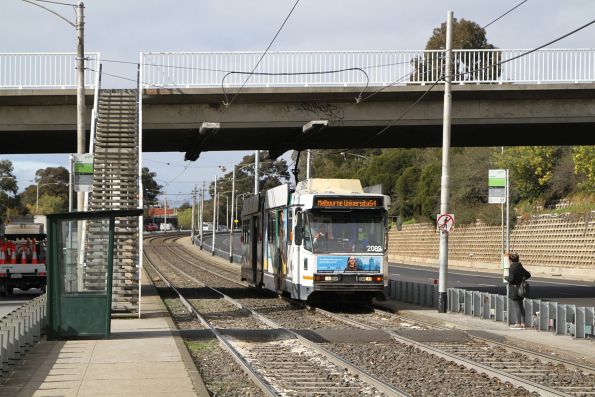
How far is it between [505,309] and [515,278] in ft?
6.70

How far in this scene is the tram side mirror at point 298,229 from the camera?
25000 millimetres

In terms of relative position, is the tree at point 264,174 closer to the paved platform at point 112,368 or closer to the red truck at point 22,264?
the red truck at point 22,264

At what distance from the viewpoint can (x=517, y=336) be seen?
59.8ft

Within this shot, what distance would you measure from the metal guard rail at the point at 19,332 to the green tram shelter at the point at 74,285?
19.9 inches


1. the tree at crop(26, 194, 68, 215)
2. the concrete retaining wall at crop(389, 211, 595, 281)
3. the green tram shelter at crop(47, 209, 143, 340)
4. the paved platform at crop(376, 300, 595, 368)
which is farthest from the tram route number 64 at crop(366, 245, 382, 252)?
the tree at crop(26, 194, 68, 215)

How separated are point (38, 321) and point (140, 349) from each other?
289 cm

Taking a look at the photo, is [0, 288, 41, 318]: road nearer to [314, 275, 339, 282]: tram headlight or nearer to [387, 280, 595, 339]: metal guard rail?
[314, 275, 339, 282]: tram headlight

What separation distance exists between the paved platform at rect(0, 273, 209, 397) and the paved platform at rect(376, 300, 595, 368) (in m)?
6.09

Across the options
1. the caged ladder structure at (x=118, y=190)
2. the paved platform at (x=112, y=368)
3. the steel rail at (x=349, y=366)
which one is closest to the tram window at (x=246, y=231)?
the caged ladder structure at (x=118, y=190)

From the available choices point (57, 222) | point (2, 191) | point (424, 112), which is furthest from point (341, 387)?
point (2, 191)

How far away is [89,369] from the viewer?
1362 centimetres

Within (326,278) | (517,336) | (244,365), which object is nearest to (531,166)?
(326,278)

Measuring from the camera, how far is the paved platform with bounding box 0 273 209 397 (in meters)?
11.7

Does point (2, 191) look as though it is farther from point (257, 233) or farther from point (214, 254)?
point (257, 233)
